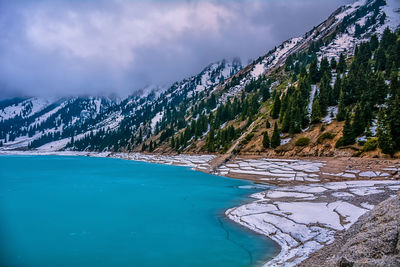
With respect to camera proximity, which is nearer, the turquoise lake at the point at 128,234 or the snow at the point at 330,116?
the turquoise lake at the point at 128,234

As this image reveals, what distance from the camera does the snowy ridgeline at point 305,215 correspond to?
11598 mm

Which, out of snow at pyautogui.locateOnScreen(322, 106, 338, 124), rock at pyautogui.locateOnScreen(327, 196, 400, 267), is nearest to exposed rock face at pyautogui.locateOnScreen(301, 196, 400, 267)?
rock at pyautogui.locateOnScreen(327, 196, 400, 267)

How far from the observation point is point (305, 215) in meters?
15.4

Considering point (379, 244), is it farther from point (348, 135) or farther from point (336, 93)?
point (336, 93)

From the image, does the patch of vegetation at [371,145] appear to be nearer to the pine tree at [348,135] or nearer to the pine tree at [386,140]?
the pine tree at [386,140]

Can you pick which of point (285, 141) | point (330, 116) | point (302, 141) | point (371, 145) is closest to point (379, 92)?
point (330, 116)

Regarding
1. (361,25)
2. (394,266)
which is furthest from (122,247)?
(361,25)

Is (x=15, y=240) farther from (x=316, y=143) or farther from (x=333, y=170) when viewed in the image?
(x=316, y=143)

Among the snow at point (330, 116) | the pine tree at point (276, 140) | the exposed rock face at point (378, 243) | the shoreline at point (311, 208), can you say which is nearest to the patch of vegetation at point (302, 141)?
the pine tree at point (276, 140)

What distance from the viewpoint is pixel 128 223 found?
1714 centimetres

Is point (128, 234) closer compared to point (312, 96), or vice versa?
point (128, 234)

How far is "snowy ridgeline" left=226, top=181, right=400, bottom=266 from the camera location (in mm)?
11598

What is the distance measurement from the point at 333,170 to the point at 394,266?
32.7 meters

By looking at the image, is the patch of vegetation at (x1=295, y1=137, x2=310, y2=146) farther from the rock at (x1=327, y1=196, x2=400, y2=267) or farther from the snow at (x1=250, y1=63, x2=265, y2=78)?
the snow at (x1=250, y1=63, x2=265, y2=78)
